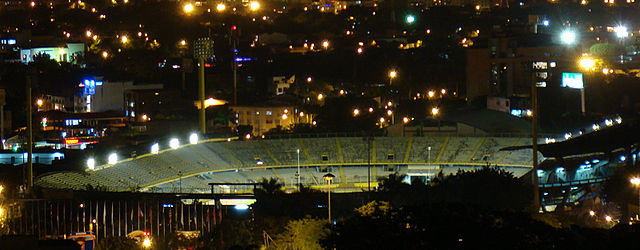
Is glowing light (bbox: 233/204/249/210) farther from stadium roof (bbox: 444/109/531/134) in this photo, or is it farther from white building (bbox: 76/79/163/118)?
white building (bbox: 76/79/163/118)

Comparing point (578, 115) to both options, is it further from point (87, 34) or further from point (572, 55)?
point (87, 34)

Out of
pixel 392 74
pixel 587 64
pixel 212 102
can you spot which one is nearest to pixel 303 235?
pixel 212 102

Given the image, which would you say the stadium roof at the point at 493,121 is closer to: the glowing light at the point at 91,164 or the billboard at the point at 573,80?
the billboard at the point at 573,80

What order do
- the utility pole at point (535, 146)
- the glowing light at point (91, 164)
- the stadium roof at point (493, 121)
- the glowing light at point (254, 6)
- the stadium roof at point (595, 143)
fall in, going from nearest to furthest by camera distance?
the utility pole at point (535, 146)
the glowing light at point (91, 164)
the stadium roof at point (595, 143)
the stadium roof at point (493, 121)
the glowing light at point (254, 6)

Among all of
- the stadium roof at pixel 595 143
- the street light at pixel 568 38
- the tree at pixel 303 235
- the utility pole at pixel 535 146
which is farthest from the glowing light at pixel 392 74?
the tree at pixel 303 235

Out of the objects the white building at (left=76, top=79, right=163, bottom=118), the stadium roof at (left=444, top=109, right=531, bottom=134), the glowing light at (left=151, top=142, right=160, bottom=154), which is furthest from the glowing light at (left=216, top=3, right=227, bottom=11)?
the glowing light at (left=151, top=142, right=160, bottom=154)

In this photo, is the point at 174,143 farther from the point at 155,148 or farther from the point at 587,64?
the point at 587,64
